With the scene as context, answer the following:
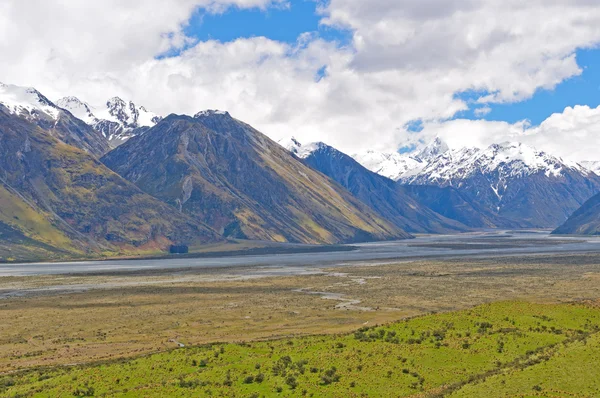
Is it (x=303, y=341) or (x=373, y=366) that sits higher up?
(x=303, y=341)

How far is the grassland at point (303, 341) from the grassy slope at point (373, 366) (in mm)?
157

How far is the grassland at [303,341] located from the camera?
5459cm

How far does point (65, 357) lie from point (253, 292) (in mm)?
67851

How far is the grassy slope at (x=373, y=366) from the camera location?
53.3 m

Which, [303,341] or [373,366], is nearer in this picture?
[373,366]

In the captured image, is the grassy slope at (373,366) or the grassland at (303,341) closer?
the grassy slope at (373,366)

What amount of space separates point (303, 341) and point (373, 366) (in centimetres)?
1677

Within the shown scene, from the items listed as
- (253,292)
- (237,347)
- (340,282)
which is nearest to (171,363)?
(237,347)

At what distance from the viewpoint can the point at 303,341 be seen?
74562 mm

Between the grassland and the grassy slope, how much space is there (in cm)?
16

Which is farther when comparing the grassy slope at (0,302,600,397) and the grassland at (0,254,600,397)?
the grassland at (0,254,600,397)

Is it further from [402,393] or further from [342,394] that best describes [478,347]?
[342,394]

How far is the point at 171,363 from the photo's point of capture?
6281 centimetres

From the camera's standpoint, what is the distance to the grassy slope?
2098 inches
